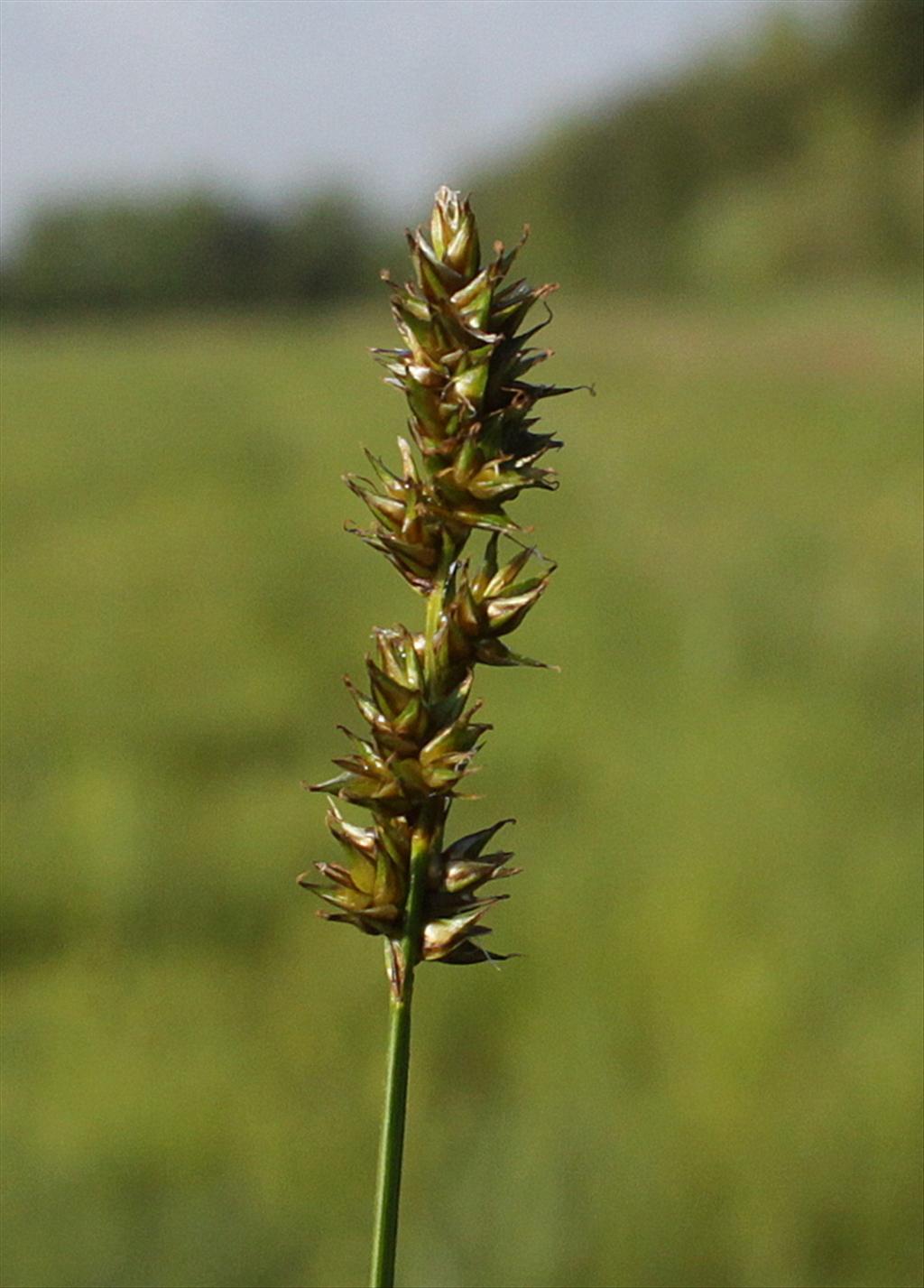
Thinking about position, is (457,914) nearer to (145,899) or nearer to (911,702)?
(145,899)

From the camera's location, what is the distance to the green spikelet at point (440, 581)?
517mm

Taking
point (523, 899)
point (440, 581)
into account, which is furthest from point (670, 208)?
point (440, 581)

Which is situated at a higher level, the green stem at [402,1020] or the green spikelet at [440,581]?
the green spikelet at [440,581]

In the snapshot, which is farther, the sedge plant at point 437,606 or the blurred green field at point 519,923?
the blurred green field at point 519,923

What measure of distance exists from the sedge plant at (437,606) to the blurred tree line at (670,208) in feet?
84.9

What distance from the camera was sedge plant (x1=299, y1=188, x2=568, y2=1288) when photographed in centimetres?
51

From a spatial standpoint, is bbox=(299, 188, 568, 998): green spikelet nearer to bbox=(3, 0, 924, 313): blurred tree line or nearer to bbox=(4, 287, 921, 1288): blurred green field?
bbox=(4, 287, 921, 1288): blurred green field

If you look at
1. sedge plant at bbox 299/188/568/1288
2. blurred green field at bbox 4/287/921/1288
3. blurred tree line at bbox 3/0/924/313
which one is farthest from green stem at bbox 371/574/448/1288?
blurred tree line at bbox 3/0/924/313

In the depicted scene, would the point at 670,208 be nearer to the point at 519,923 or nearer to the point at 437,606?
the point at 519,923

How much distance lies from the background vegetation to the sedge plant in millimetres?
2271

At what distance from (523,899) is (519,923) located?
0.77 feet

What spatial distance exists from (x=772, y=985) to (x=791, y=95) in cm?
3082

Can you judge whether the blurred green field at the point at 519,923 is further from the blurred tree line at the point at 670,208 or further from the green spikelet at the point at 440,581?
the blurred tree line at the point at 670,208

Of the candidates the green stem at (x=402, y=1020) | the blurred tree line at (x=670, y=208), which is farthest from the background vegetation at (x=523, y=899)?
the blurred tree line at (x=670, y=208)
